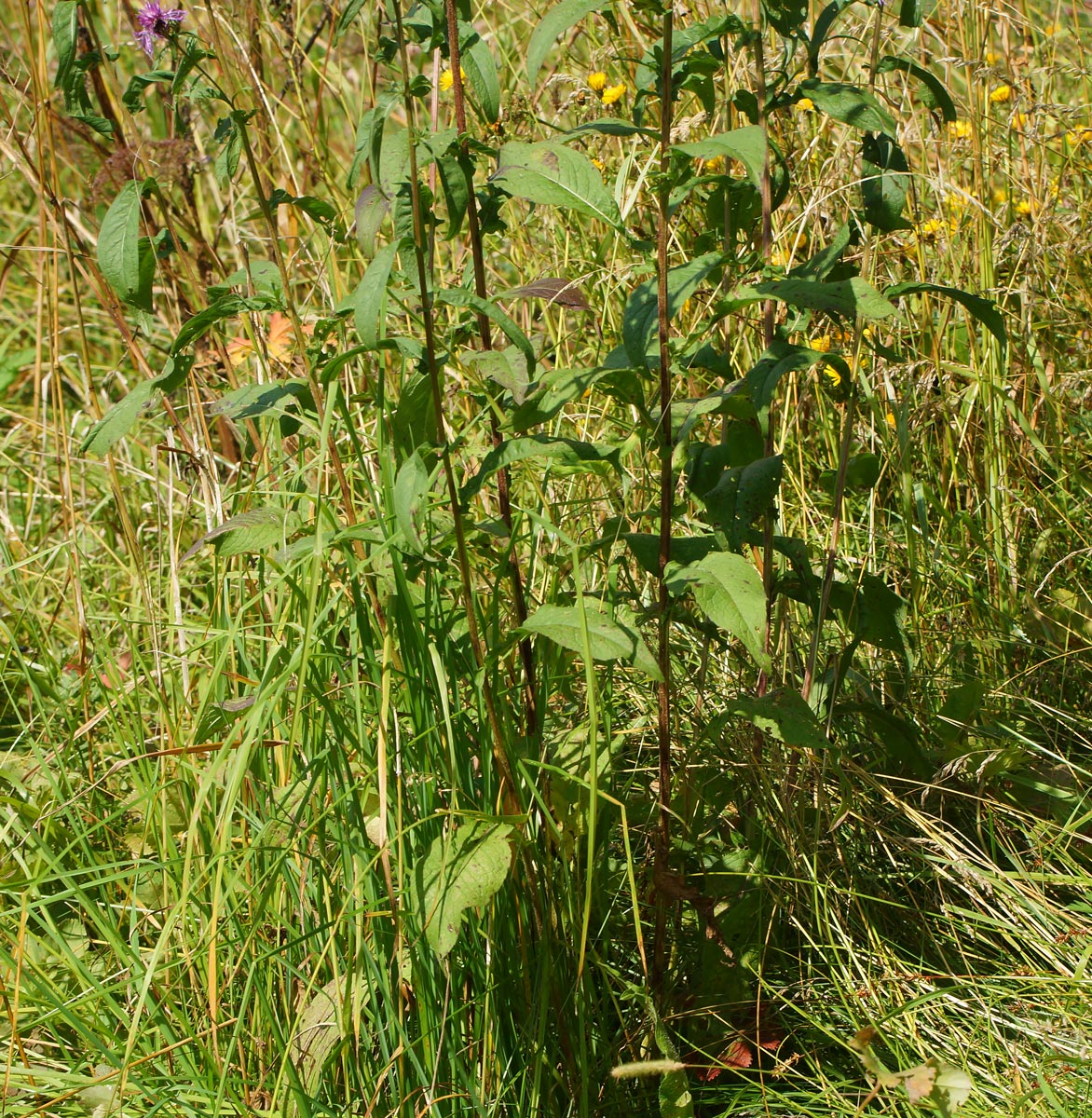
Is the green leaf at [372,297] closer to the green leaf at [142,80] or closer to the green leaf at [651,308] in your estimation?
the green leaf at [651,308]

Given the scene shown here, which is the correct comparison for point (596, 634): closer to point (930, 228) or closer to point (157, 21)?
point (157, 21)

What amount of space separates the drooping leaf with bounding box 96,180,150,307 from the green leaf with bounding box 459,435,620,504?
16.2 inches

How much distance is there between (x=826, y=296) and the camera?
1234 millimetres

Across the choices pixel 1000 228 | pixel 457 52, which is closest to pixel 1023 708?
pixel 1000 228

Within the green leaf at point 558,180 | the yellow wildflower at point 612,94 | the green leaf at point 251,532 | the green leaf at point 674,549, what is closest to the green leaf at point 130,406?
the green leaf at point 251,532

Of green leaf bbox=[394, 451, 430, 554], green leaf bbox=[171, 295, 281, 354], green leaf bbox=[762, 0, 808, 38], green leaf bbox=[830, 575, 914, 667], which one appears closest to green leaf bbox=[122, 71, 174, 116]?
green leaf bbox=[171, 295, 281, 354]

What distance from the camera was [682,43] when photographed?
126 cm

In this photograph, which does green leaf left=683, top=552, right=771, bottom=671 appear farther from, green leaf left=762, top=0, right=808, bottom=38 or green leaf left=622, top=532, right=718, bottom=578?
green leaf left=762, top=0, right=808, bottom=38

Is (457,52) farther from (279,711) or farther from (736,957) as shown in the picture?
(736,957)

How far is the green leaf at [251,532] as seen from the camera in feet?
4.43

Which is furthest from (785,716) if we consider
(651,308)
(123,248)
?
(123,248)

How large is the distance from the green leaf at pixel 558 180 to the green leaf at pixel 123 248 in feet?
1.27

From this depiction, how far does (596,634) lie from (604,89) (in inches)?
62.3

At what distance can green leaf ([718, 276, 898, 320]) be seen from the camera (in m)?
1.22
